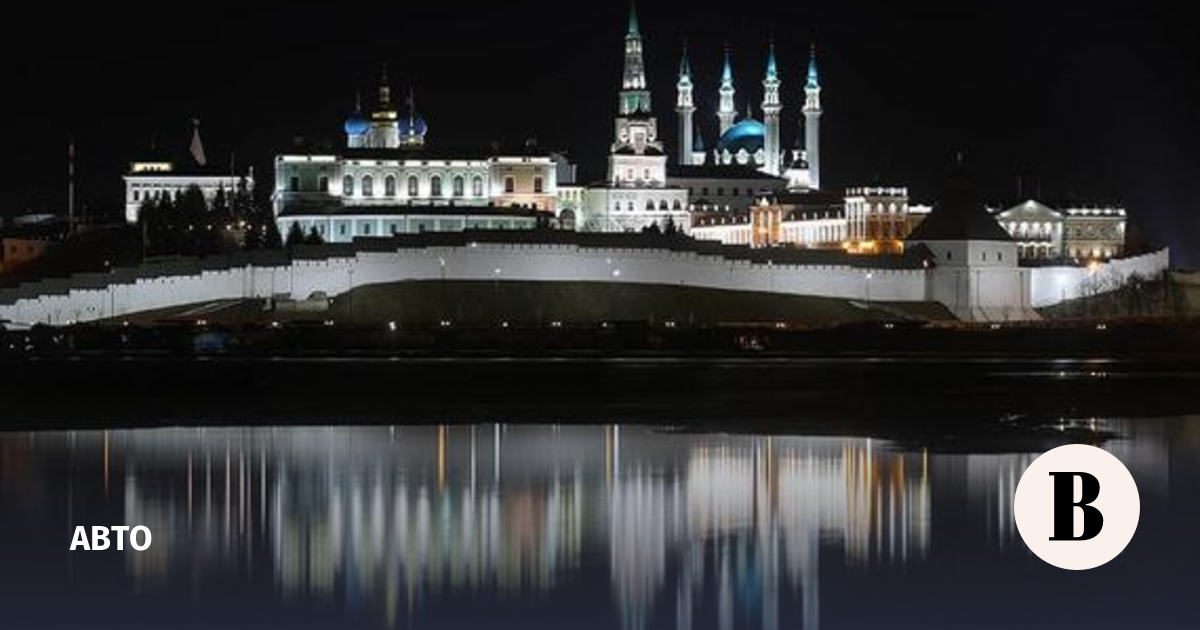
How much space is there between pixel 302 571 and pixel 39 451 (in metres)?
13.1

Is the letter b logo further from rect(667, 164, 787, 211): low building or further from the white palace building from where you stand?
rect(667, 164, 787, 211): low building

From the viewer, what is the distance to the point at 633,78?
119 meters

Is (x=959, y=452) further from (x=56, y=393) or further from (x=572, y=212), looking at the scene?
(x=572, y=212)

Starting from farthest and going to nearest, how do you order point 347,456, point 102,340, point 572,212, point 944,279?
1. point 572,212
2. point 944,279
3. point 102,340
4. point 347,456

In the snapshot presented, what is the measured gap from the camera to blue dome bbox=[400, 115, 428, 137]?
382 ft

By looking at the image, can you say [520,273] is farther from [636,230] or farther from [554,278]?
[636,230]

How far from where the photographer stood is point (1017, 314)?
8881 cm

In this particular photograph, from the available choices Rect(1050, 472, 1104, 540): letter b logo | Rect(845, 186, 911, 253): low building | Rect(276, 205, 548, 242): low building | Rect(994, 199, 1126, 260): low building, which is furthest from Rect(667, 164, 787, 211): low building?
Rect(1050, 472, 1104, 540): letter b logo

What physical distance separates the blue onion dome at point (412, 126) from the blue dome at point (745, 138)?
24.9m

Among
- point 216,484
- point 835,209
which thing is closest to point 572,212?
point 835,209

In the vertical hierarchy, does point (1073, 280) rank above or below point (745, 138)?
below

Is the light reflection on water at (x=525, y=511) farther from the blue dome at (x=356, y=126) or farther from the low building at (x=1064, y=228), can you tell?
the blue dome at (x=356, y=126)

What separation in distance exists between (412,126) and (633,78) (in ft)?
39.6

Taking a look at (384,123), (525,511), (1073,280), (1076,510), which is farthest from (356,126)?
(1076,510)
